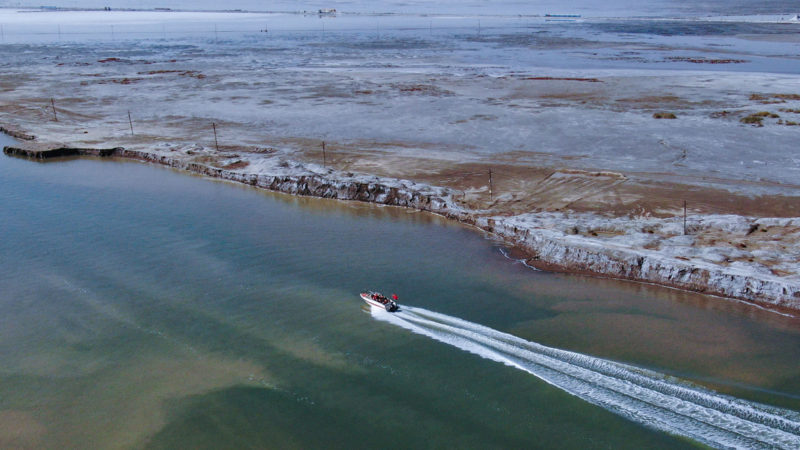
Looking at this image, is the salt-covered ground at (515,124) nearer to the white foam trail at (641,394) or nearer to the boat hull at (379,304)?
the white foam trail at (641,394)

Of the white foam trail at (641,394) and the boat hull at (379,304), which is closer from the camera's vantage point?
the white foam trail at (641,394)

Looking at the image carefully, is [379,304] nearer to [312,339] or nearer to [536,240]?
[312,339]

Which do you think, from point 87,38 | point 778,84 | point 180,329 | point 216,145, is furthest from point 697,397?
point 87,38

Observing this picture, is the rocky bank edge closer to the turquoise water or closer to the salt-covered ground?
the salt-covered ground

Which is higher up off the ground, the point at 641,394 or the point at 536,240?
the point at 536,240

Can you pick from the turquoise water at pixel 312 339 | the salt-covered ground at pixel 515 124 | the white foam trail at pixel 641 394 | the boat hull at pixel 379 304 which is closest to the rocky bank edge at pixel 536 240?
the salt-covered ground at pixel 515 124

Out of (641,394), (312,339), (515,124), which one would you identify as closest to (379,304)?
(312,339)

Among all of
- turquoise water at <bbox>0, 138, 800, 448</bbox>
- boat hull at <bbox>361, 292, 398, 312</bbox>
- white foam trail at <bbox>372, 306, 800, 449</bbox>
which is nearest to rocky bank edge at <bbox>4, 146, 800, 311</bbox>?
turquoise water at <bbox>0, 138, 800, 448</bbox>
